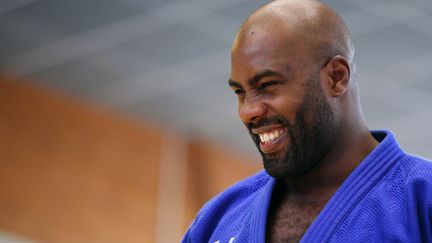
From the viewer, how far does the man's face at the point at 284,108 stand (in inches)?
102

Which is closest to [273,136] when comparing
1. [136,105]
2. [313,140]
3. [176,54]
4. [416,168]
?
[313,140]

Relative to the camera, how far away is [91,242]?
9453 mm

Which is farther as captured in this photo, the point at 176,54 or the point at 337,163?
the point at 176,54

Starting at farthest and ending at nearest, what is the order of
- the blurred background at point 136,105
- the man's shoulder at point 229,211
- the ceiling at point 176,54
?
the blurred background at point 136,105 → the ceiling at point 176,54 → the man's shoulder at point 229,211

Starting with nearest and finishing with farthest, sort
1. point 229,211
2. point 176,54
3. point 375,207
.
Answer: point 375,207 < point 229,211 < point 176,54

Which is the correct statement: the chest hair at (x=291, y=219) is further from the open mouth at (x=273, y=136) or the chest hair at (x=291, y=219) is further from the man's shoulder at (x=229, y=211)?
the open mouth at (x=273, y=136)

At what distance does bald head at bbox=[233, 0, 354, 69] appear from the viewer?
265 centimetres

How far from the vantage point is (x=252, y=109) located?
8.46 feet

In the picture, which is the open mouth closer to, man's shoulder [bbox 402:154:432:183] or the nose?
the nose

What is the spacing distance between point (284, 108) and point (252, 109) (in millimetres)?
82

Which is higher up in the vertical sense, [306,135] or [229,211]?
[306,135]

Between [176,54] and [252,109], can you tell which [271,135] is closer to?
[252,109]

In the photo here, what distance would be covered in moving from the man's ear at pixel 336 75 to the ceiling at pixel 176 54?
4.84m

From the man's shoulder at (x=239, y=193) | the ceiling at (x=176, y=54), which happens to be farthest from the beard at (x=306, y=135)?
the ceiling at (x=176, y=54)
